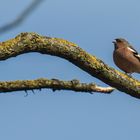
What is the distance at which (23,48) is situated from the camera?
5.07 metres

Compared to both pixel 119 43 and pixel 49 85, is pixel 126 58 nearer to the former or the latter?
pixel 119 43

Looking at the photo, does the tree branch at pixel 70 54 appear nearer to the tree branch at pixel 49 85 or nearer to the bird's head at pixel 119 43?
the tree branch at pixel 49 85

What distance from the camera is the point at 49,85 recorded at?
5117 millimetres

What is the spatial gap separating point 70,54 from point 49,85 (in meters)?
0.41

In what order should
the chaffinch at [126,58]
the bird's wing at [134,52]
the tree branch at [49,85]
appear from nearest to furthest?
the tree branch at [49,85], the chaffinch at [126,58], the bird's wing at [134,52]

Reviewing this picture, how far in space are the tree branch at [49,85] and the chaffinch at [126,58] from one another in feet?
27.2

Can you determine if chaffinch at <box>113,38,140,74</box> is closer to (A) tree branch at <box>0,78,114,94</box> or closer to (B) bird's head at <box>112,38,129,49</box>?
(B) bird's head at <box>112,38,129,49</box>

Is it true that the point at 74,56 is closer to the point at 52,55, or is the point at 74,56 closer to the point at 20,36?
the point at 52,55

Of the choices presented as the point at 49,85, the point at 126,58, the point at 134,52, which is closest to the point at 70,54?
the point at 49,85

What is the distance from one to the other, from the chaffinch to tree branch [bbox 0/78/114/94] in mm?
8281

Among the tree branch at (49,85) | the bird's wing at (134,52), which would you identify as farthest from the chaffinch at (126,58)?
the tree branch at (49,85)

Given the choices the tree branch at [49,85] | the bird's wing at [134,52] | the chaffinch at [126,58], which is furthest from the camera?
the bird's wing at [134,52]

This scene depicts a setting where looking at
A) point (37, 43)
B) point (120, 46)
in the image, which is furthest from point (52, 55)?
point (120, 46)

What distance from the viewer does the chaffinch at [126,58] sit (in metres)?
13.6
